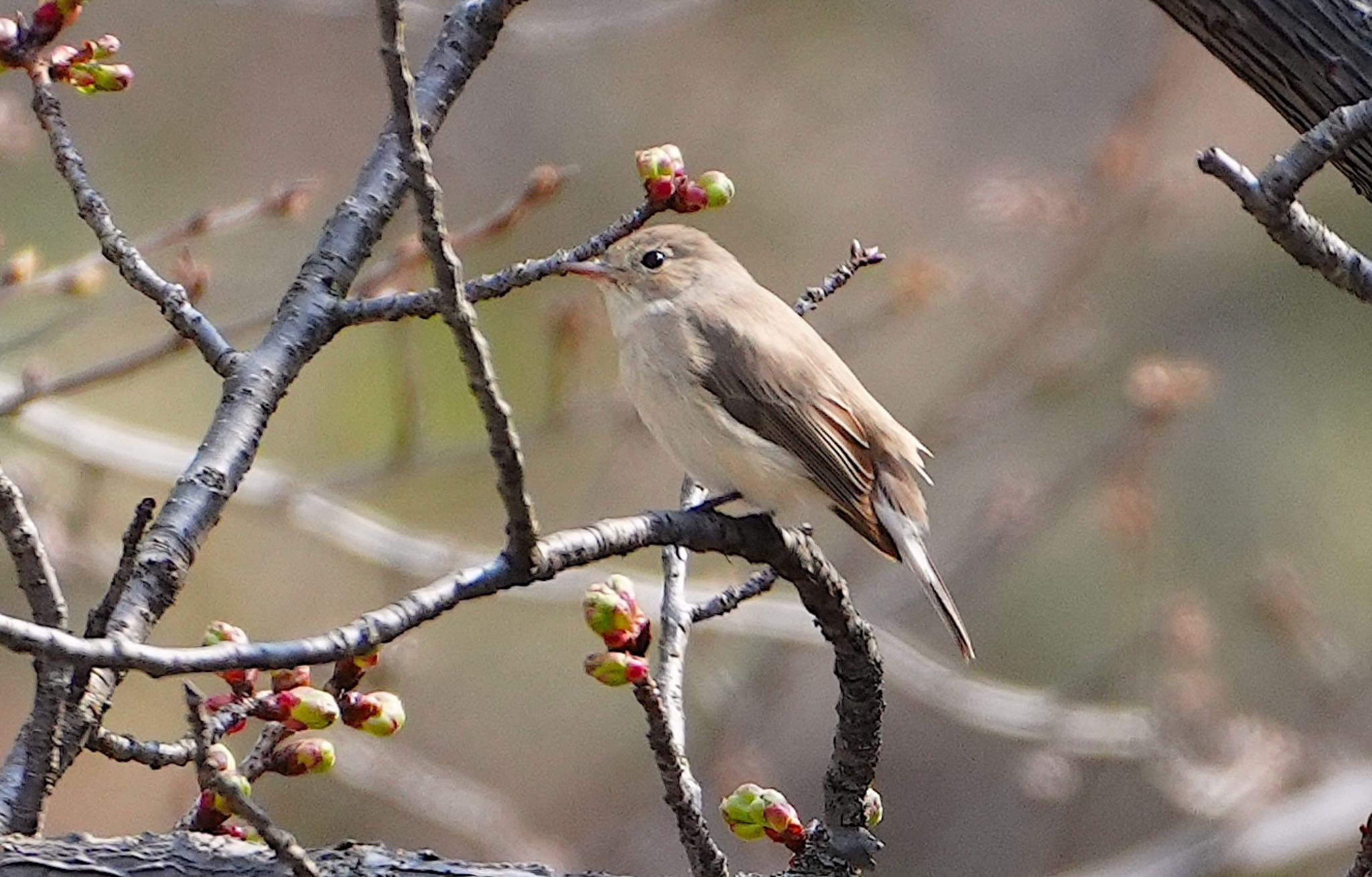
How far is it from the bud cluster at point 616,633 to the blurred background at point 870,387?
6.42ft

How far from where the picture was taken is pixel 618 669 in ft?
5.99

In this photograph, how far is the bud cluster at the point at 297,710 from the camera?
1.80 m

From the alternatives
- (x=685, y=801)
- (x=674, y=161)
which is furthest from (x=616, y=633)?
(x=674, y=161)

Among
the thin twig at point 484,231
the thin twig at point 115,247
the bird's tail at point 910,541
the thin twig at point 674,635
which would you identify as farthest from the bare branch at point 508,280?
the bird's tail at point 910,541

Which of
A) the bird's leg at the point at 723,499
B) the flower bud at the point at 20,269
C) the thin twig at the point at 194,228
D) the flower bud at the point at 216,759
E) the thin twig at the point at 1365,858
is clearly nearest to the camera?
the flower bud at the point at 216,759

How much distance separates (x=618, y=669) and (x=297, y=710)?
0.33 meters

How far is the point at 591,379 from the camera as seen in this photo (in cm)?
741

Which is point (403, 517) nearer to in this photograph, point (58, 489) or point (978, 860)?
point (58, 489)

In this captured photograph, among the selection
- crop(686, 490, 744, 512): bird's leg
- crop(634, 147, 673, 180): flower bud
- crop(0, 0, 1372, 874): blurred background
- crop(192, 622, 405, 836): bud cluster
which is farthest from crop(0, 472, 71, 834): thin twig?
crop(0, 0, 1372, 874): blurred background

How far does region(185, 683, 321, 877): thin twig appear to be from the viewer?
1410mm

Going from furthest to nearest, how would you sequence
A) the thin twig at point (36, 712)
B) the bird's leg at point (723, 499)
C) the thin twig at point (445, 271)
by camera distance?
1. the bird's leg at point (723, 499)
2. the thin twig at point (36, 712)
3. the thin twig at point (445, 271)

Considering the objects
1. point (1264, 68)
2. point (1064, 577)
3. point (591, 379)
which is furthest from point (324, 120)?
point (1264, 68)

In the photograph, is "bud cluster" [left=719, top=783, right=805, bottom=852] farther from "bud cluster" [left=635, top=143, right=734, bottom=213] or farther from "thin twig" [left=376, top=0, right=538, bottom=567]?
"bud cluster" [left=635, top=143, right=734, bottom=213]

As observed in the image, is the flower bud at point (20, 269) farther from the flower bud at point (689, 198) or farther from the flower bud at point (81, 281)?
the flower bud at point (689, 198)
